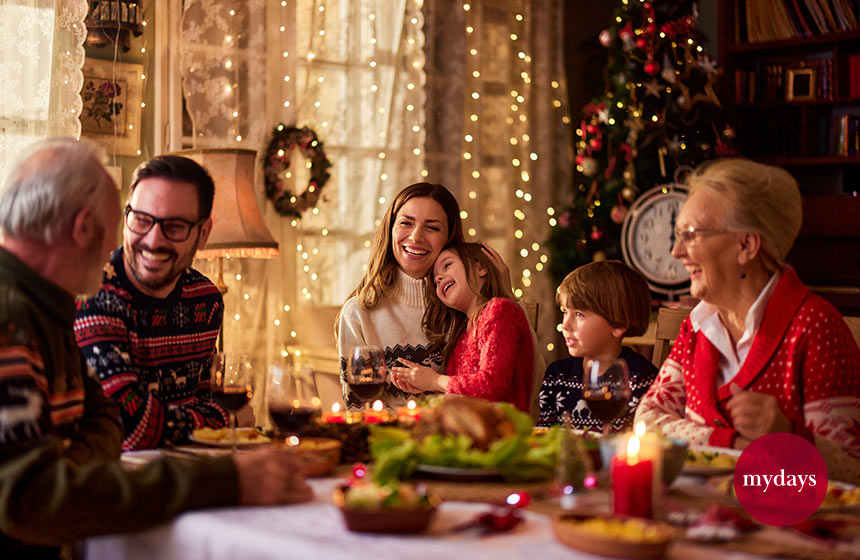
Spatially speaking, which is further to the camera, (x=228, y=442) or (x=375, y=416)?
(x=375, y=416)

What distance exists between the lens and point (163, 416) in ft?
6.23

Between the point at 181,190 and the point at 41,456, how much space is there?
94cm

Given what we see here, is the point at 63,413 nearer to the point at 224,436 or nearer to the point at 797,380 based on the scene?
the point at 224,436

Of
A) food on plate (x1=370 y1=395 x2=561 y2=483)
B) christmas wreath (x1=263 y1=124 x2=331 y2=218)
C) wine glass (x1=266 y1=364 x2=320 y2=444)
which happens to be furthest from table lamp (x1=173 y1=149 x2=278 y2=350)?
food on plate (x1=370 y1=395 x2=561 y2=483)

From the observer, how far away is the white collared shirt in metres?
2.02

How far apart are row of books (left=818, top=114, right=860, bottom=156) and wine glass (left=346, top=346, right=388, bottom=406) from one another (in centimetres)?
418

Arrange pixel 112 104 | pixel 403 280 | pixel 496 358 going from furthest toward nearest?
1. pixel 112 104
2. pixel 403 280
3. pixel 496 358

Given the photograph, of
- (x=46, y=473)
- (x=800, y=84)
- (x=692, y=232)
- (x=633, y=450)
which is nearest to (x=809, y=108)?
(x=800, y=84)

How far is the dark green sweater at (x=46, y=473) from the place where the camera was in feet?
4.29

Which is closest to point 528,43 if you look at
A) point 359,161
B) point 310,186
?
point 359,161

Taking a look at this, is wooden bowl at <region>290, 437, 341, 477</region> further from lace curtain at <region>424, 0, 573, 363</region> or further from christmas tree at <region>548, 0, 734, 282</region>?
christmas tree at <region>548, 0, 734, 282</region>

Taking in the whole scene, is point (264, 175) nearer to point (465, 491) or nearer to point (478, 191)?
point (478, 191)

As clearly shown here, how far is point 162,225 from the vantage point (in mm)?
2102

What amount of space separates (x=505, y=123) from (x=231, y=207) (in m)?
2.44
